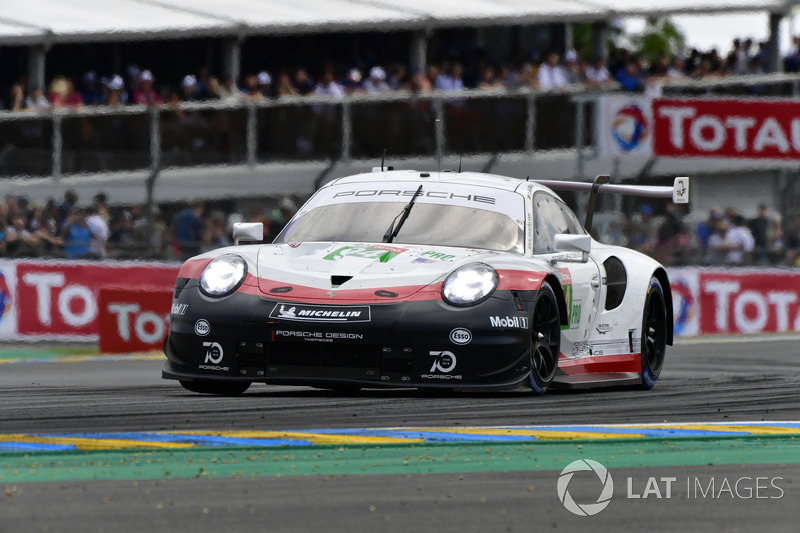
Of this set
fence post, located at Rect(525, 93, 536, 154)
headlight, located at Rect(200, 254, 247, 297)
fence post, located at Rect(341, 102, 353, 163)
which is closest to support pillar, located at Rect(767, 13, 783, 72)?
fence post, located at Rect(525, 93, 536, 154)

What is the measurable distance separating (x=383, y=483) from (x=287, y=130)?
561 inches

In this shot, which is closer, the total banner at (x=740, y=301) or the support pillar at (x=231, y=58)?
the total banner at (x=740, y=301)

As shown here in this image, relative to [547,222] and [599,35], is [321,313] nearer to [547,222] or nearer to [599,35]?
[547,222]

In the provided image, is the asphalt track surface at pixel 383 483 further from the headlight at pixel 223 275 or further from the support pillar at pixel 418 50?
the support pillar at pixel 418 50

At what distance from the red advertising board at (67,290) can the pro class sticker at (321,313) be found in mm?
8108

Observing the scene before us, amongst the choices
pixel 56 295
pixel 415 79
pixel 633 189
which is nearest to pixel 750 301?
pixel 415 79

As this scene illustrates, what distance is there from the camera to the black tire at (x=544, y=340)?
8422mm

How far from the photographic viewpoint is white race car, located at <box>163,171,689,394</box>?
8047mm

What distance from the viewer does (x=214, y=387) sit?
29.1 ft

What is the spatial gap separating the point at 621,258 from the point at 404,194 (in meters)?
1.64

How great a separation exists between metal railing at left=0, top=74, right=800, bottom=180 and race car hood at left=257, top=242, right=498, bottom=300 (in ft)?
29.7

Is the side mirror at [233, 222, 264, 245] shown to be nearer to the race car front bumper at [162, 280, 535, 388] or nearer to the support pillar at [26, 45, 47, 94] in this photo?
the race car front bumper at [162, 280, 535, 388]

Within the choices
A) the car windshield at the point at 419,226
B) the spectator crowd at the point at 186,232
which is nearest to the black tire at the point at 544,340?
the car windshield at the point at 419,226

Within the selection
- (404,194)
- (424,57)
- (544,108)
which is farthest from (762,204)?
(404,194)
